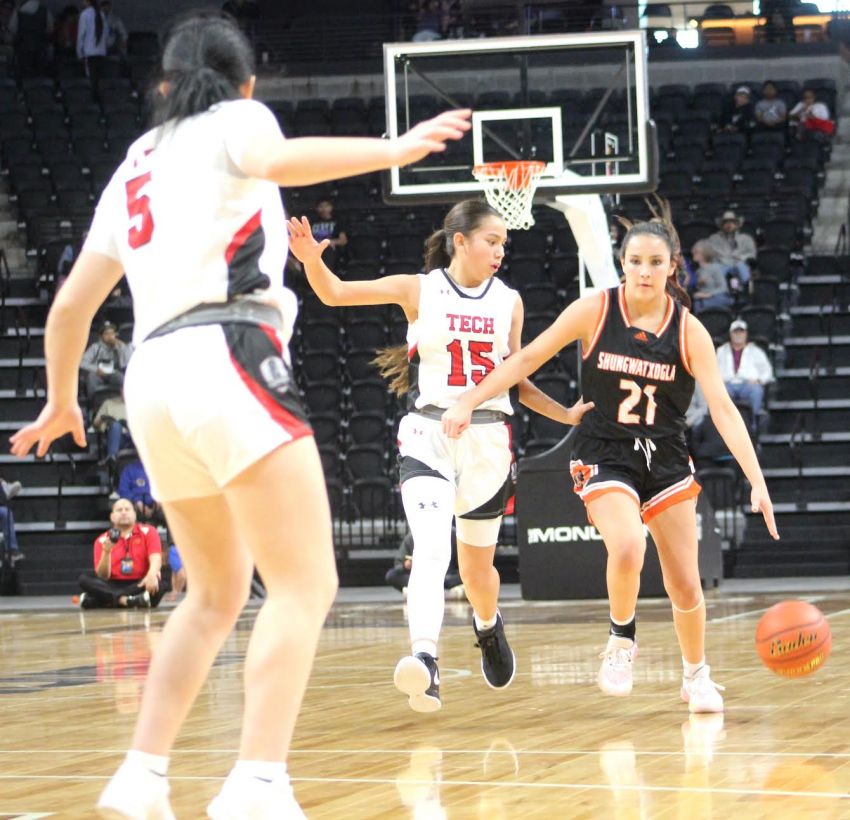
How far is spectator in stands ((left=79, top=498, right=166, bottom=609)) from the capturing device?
14.1 meters

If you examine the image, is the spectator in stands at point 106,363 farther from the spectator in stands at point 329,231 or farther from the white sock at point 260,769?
the white sock at point 260,769

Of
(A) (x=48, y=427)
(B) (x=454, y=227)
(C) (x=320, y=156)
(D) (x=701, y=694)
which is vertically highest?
(C) (x=320, y=156)

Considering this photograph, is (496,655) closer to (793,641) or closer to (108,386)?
(793,641)

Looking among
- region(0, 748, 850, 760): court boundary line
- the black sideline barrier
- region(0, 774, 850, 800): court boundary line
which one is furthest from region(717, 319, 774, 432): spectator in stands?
region(0, 774, 850, 800): court boundary line

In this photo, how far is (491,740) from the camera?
17.0 feet

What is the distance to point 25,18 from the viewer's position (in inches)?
873

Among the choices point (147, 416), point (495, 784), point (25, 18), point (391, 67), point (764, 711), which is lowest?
point (764, 711)

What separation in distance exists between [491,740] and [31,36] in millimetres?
18978

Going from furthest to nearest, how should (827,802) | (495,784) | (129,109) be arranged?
(129,109) → (495,784) → (827,802)

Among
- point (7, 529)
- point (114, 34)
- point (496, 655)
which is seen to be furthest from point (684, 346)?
point (114, 34)

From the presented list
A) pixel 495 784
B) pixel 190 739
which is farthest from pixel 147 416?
pixel 190 739

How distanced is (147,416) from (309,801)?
150 cm

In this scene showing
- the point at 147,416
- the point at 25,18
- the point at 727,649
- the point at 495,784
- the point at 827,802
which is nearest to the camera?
the point at 147,416

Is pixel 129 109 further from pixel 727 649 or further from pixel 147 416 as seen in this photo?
pixel 147 416
